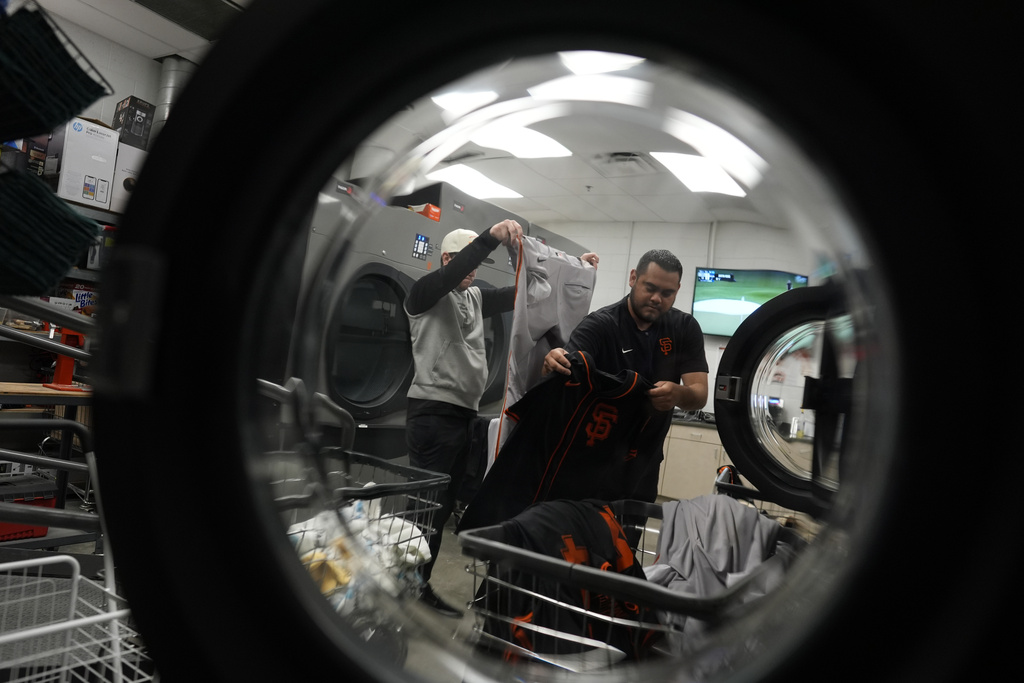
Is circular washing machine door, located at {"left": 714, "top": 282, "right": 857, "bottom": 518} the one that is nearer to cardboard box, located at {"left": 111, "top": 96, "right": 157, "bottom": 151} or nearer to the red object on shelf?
the red object on shelf

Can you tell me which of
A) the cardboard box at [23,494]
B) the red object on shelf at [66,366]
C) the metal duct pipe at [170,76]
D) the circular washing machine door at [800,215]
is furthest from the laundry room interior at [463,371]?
the metal duct pipe at [170,76]

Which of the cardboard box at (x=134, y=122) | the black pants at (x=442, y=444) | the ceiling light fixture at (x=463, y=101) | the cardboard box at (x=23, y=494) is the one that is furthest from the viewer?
the cardboard box at (x=134, y=122)

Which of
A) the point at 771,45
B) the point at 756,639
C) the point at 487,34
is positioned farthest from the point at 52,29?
the point at 756,639

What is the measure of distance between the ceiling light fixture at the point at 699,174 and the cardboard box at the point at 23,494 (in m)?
2.29

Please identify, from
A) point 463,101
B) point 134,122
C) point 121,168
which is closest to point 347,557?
point 463,101

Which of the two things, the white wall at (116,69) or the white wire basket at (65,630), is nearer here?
the white wire basket at (65,630)

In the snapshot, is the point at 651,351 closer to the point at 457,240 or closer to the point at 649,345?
the point at 649,345

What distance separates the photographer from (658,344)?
29.1 inches

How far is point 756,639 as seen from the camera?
0.30 meters

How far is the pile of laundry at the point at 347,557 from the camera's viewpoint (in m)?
0.40

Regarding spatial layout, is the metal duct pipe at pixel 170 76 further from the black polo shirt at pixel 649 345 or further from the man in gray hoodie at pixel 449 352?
the black polo shirt at pixel 649 345

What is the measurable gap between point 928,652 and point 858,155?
0.59ft

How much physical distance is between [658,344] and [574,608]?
32 cm

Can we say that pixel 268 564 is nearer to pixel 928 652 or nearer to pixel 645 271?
pixel 928 652
